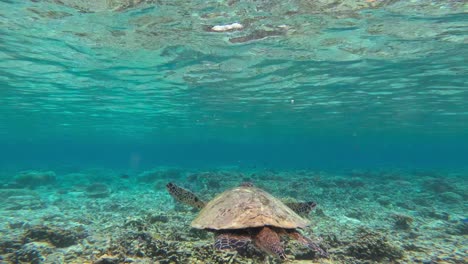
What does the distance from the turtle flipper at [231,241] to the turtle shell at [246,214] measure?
0.55 feet

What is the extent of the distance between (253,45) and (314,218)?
9736 mm

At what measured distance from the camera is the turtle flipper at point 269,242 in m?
4.16

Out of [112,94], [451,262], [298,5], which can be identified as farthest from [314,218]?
[112,94]

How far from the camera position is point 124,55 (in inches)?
656

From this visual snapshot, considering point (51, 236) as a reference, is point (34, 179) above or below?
below

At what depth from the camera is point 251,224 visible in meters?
4.64

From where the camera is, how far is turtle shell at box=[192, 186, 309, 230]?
4730 millimetres

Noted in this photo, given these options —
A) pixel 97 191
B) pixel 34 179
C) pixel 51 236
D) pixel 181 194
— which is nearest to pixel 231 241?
pixel 181 194

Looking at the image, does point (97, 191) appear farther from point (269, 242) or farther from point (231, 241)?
point (269, 242)

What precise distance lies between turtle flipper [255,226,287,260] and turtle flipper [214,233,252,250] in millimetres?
191

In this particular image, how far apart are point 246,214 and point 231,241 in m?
0.66

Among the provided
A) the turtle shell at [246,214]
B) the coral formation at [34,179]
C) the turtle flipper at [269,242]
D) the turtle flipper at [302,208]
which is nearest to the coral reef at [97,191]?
the coral formation at [34,179]

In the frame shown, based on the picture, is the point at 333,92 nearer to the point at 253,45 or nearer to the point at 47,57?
the point at 253,45

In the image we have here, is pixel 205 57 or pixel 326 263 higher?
pixel 205 57
